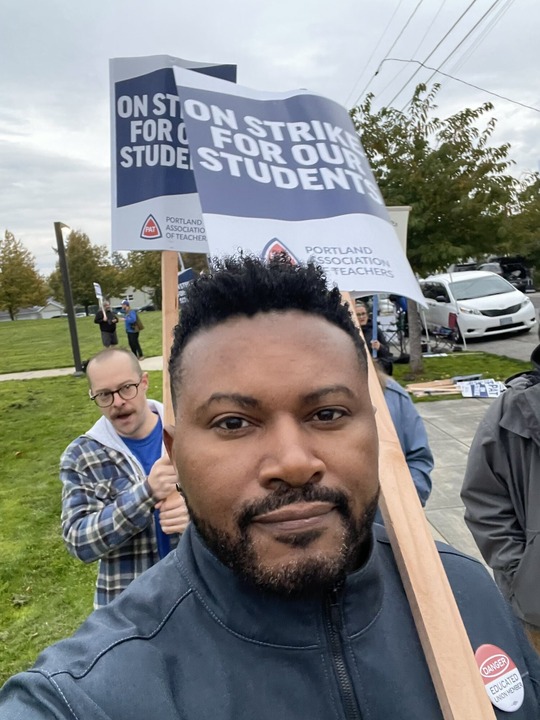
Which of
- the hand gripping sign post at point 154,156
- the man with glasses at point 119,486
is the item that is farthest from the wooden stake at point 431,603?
the hand gripping sign post at point 154,156

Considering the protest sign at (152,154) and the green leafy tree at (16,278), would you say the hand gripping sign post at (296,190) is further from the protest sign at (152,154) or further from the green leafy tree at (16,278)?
the green leafy tree at (16,278)

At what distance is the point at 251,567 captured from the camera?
1.06 meters

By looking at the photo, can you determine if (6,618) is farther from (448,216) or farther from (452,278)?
(452,278)

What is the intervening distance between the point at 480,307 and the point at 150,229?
45.8ft

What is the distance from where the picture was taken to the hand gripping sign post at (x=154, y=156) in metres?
2.37

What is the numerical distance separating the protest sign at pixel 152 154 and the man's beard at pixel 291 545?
1.49 m

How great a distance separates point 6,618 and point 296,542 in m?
3.79

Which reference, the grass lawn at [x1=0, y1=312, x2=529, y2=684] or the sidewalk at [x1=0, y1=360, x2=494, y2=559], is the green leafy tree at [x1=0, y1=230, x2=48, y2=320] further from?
the sidewalk at [x1=0, y1=360, x2=494, y2=559]

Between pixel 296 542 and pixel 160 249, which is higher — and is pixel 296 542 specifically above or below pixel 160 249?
below

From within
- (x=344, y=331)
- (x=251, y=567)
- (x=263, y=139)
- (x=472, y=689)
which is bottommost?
(x=472, y=689)

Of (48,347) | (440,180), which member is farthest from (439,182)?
(48,347)

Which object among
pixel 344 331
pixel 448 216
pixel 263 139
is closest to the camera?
pixel 344 331

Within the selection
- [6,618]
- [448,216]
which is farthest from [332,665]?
[448,216]

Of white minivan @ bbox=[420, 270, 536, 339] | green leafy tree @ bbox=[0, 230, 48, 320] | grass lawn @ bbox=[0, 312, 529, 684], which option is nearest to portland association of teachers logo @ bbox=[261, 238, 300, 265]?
grass lawn @ bbox=[0, 312, 529, 684]
